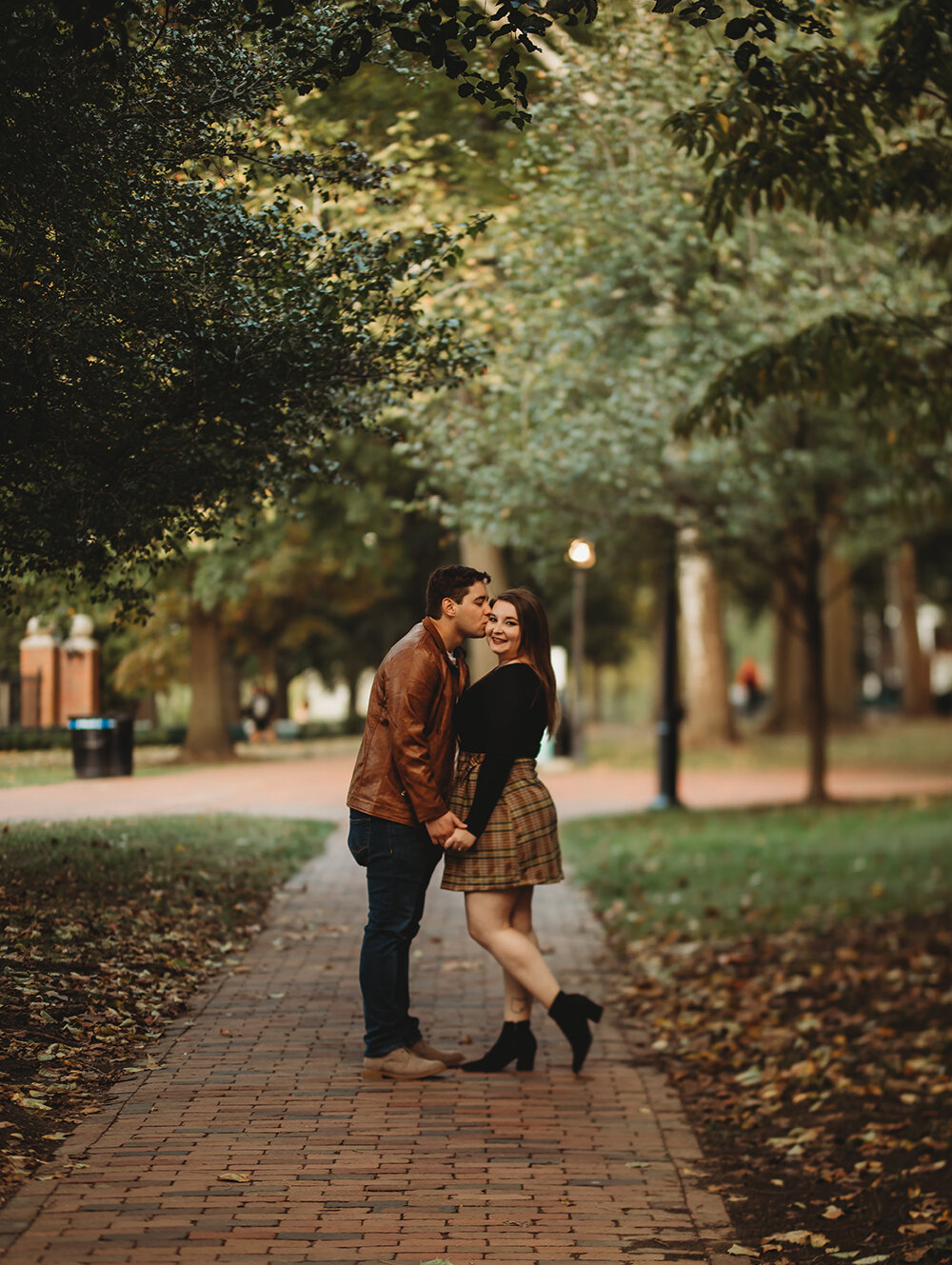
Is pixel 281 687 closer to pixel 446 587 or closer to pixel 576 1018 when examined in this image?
pixel 576 1018

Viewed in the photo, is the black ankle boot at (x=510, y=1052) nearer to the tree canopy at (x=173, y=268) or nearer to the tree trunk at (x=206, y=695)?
the tree trunk at (x=206, y=695)

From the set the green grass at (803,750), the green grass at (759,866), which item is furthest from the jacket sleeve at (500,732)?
the green grass at (803,750)

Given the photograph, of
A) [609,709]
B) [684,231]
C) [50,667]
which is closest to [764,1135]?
[50,667]

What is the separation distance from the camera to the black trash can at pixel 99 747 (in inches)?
246

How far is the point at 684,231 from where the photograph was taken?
964cm

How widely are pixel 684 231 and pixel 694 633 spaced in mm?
19273

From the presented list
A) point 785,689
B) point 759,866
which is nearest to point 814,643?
point 759,866

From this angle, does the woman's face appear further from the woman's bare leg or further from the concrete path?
the concrete path

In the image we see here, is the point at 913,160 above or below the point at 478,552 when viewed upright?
above

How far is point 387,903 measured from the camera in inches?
221

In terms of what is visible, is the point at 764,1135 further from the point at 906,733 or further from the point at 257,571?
the point at 906,733

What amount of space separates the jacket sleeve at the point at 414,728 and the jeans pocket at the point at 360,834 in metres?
0.27

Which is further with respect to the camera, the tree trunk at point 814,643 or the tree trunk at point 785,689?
the tree trunk at point 785,689

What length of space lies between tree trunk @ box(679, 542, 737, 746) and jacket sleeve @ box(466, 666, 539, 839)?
22.6m
